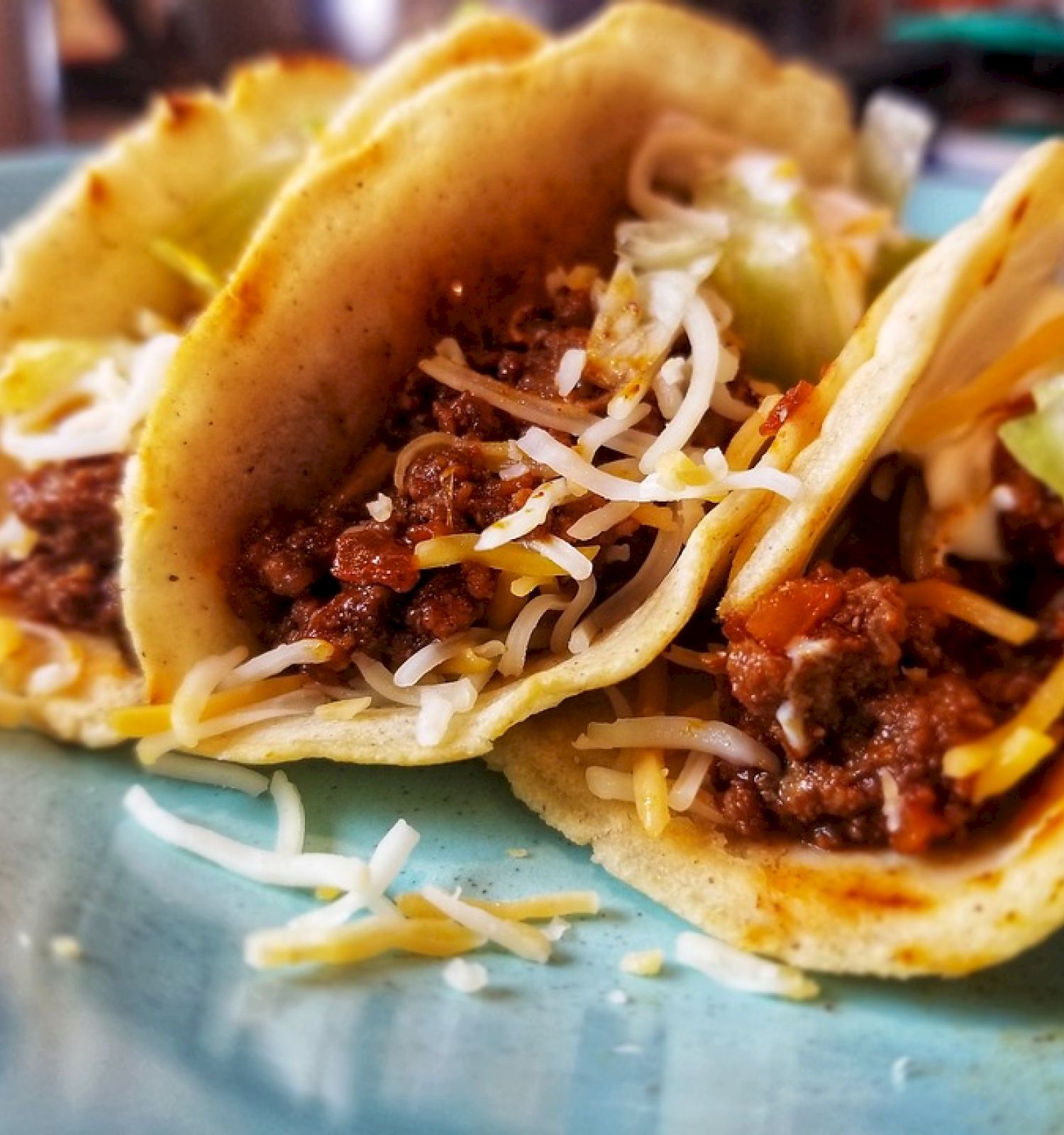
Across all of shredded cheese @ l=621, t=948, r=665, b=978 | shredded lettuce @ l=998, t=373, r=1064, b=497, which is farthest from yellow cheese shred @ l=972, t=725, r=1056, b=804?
shredded cheese @ l=621, t=948, r=665, b=978

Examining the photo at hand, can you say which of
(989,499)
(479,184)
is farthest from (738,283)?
(989,499)

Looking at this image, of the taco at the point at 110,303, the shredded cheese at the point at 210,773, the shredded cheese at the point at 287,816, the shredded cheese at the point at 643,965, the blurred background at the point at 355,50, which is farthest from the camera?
the blurred background at the point at 355,50

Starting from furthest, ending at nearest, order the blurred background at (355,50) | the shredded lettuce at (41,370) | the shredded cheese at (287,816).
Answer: the blurred background at (355,50) < the shredded lettuce at (41,370) < the shredded cheese at (287,816)

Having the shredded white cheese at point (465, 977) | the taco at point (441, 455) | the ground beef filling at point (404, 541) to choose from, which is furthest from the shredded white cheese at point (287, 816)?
the shredded white cheese at point (465, 977)

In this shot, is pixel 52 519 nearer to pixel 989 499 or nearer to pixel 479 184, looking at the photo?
pixel 479 184

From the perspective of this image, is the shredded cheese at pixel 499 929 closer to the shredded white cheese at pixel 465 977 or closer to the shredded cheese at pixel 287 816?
the shredded white cheese at pixel 465 977
